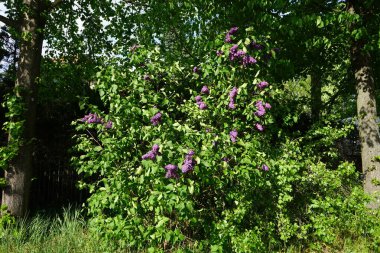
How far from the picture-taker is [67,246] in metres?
4.38

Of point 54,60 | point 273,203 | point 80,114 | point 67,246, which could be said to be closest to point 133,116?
point 67,246

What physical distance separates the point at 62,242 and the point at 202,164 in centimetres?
226

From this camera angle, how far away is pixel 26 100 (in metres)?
5.67

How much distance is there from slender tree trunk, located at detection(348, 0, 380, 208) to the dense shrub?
121cm

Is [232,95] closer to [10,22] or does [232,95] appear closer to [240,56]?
[240,56]

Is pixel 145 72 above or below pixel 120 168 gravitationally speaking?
above

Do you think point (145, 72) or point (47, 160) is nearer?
point (145, 72)

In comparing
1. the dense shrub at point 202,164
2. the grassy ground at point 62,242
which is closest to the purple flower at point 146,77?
the dense shrub at point 202,164

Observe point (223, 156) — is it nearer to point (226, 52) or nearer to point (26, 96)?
point (226, 52)

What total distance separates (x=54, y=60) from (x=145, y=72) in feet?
15.5

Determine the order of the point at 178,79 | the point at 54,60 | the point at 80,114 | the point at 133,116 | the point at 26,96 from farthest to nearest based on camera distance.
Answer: the point at 54,60 < the point at 80,114 < the point at 26,96 < the point at 178,79 < the point at 133,116

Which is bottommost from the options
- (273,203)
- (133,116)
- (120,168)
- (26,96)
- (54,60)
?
(273,203)

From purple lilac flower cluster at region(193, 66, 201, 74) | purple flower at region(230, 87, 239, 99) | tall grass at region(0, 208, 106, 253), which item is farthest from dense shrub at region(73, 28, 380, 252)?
tall grass at region(0, 208, 106, 253)

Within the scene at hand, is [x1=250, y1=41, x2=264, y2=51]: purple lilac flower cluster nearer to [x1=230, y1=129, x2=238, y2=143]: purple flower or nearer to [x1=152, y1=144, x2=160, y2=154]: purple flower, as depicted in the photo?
[x1=230, y1=129, x2=238, y2=143]: purple flower
